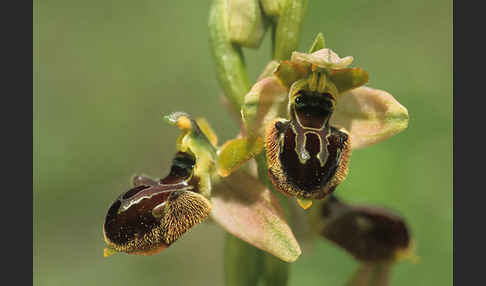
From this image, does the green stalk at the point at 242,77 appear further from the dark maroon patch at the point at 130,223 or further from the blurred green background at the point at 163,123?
the blurred green background at the point at 163,123

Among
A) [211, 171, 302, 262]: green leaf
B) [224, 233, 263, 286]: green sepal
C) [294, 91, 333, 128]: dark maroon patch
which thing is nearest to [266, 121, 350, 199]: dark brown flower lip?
[294, 91, 333, 128]: dark maroon patch

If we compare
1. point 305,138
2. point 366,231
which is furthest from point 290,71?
point 366,231

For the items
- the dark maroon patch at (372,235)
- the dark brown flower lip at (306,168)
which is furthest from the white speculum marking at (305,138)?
the dark maroon patch at (372,235)

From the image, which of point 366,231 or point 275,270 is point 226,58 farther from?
point 366,231
